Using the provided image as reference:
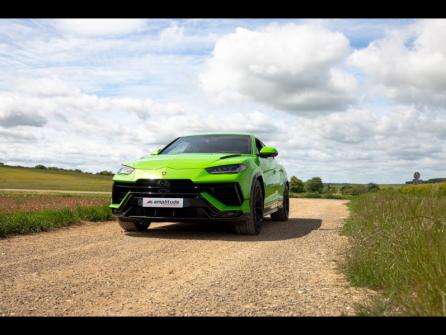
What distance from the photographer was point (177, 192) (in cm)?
652

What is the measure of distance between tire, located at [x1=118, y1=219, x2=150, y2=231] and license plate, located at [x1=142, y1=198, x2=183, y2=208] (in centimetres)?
83

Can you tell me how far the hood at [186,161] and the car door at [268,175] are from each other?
977 millimetres

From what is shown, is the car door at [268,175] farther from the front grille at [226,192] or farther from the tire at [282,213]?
the front grille at [226,192]

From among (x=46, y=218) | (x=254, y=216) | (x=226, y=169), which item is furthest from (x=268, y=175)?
(x=46, y=218)

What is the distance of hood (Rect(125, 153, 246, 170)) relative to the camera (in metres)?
6.64

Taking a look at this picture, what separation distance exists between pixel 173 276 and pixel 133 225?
3.40 m

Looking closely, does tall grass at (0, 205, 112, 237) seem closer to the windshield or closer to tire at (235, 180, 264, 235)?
the windshield

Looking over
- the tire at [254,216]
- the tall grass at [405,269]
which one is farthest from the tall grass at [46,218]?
the tall grass at [405,269]

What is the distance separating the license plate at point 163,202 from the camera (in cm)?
646

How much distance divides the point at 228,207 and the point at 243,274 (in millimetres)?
2401

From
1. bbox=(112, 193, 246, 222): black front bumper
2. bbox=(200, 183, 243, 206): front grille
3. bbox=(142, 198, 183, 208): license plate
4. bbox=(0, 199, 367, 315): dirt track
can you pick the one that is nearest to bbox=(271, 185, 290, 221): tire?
bbox=(0, 199, 367, 315): dirt track

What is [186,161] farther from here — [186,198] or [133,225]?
[133,225]
